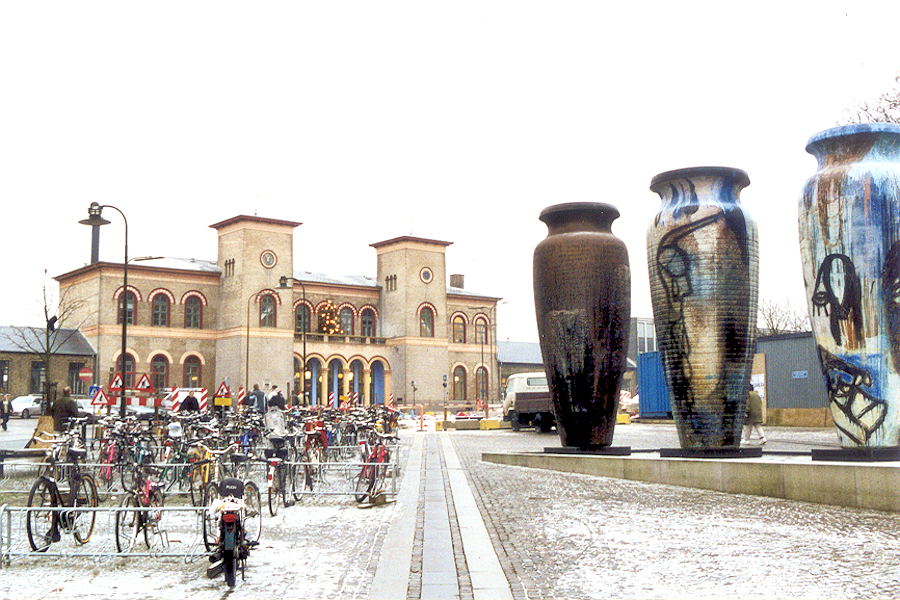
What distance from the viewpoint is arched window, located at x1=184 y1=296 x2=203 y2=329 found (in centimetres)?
5634

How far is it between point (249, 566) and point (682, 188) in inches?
336

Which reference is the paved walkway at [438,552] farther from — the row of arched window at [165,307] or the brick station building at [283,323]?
the row of arched window at [165,307]

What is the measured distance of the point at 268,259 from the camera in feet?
183

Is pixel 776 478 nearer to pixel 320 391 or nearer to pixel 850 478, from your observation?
pixel 850 478

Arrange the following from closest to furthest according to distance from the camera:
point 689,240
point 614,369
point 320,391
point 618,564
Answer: point 618,564 → point 689,240 → point 614,369 → point 320,391

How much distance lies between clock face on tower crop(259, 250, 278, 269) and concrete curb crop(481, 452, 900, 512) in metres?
42.7

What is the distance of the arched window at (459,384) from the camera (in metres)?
66.1

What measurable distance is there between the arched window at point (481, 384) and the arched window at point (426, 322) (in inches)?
251

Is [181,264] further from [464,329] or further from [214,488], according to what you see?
[214,488]

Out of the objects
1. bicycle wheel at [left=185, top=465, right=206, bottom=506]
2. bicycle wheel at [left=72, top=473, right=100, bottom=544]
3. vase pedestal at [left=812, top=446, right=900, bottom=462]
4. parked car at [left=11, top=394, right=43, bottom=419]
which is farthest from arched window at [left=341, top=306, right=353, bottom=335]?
bicycle wheel at [left=72, top=473, right=100, bottom=544]

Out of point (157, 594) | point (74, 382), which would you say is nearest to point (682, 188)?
point (157, 594)

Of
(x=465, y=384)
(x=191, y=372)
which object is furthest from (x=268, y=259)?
(x=465, y=384)

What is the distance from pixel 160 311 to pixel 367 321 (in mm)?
14000

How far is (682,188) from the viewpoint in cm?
1334
